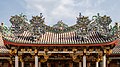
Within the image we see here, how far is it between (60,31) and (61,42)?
1953mm

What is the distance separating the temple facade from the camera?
17656 mm

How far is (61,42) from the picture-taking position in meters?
17.7

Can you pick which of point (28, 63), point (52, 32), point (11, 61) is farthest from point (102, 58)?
point (11, 61)

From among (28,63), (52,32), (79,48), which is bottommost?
(28,63)

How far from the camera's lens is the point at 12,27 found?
19031mm

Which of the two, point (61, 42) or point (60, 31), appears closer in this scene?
point (61, 42)

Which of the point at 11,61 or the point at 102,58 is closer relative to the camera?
the point at 102,58

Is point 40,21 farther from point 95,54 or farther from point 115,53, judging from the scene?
point 115,53

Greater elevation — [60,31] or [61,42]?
[60,31]

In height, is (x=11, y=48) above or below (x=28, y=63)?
above

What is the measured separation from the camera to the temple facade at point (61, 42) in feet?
57.9

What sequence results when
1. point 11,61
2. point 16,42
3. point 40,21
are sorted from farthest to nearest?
point 11,61 → point 40,21 → point 16,42

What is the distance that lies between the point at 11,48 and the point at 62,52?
12.1ft

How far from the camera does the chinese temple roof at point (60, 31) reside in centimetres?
1789
